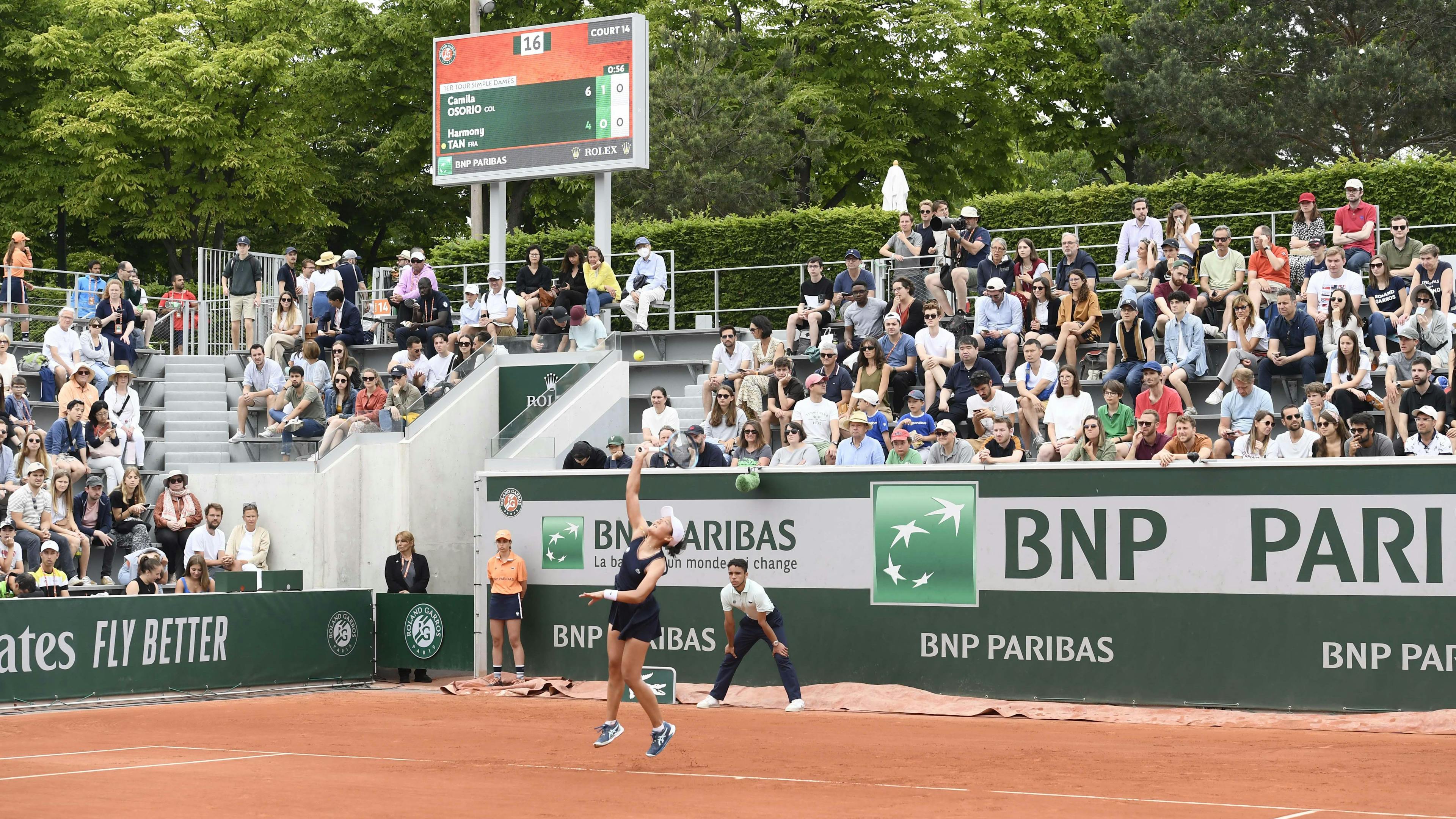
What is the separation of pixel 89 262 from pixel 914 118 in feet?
73.3

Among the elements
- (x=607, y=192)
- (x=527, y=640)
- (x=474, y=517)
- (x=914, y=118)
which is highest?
(x=914, y=118)

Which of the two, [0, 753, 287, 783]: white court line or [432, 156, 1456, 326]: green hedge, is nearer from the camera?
[0, 753, 287, 783]: white court line

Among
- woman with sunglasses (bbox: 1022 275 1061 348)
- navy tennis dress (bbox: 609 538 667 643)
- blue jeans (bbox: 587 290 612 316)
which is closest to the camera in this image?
navy tennis dress (bbox: 609 538 667 643)

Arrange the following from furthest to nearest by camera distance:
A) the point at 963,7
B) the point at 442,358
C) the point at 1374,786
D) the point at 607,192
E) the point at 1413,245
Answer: the point at 963,7
the point at 607,192
the point at 442,358
the point at 1413,245
the point at 1374,786

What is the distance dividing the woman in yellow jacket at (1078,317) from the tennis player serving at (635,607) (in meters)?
7.91

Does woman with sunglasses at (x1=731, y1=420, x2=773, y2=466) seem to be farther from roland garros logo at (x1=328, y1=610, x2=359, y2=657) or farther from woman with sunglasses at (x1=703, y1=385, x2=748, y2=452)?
roland garros logo at (x1=328, y1=610, x2=359, y2=657)

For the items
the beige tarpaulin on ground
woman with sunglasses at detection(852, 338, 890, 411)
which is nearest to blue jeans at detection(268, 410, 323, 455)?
the beige tarpaulin on ground

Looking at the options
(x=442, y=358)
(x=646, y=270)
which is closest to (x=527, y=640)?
(x=442, y=358)

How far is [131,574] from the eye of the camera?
20.0m

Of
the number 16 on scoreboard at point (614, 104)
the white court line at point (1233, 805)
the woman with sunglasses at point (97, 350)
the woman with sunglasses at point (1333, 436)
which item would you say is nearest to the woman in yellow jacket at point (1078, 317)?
the woman with sunglasses at point (1333, 436)

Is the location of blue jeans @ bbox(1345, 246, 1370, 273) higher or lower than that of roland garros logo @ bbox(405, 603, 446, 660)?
higher

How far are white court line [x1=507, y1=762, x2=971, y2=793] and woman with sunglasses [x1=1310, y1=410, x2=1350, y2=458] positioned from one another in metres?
6.54

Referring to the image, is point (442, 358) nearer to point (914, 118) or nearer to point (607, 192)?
point (607, 192)

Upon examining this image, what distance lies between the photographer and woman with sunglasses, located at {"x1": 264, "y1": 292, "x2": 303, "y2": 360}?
25094mm
